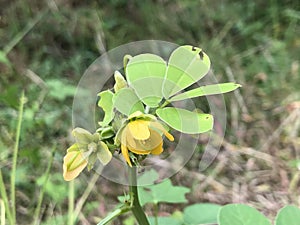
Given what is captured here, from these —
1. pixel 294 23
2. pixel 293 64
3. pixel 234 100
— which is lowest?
pixel 234 100

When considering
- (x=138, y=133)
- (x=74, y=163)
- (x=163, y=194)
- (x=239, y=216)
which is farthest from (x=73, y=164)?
(x=163, y=194)

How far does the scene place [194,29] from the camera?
96.6 inches

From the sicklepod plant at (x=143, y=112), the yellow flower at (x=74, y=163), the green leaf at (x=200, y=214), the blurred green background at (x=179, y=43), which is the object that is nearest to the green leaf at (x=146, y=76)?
the sicklepod plant at (x=143, y=112)

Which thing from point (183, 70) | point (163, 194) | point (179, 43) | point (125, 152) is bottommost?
point (125, 152)

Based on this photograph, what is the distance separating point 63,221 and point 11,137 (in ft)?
1.40

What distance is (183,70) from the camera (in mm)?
723

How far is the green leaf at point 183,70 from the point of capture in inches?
A: 28.2

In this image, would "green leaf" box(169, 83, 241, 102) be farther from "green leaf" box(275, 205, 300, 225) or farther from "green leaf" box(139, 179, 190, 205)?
"green leaf" box(139, 179, 190, 205)

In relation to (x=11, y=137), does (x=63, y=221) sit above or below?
below

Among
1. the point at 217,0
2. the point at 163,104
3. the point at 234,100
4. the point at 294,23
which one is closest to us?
the point at 163,104

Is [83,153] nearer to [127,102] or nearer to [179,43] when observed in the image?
[127,102]

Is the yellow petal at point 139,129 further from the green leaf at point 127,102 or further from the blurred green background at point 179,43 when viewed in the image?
the blurred green background at point 179,43

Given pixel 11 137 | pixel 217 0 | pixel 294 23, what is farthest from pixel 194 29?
pixel 11 137

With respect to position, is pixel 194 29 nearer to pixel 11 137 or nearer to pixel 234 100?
pixel 234 100
